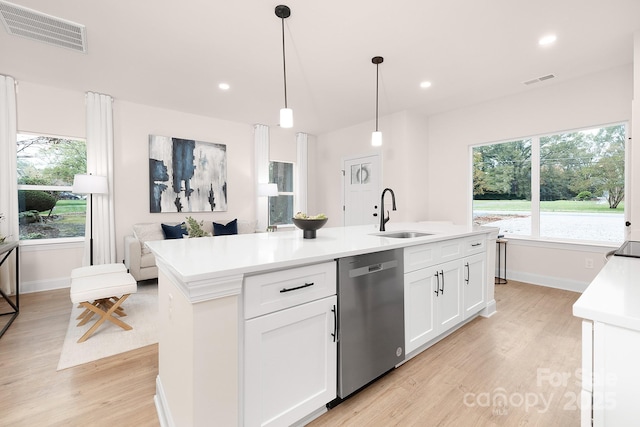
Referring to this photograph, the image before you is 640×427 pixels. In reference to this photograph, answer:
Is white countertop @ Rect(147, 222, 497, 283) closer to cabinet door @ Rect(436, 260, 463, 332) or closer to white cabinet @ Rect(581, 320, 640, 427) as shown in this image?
cabinet door @ Rect(436, 260, 463, 332)

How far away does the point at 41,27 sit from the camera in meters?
2.49

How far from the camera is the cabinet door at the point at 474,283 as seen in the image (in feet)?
8.14

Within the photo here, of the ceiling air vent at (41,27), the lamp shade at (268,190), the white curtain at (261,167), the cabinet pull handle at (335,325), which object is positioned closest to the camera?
the cabinet pull handle at (335,325)

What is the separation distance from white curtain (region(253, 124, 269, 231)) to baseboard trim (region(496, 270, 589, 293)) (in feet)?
13.9

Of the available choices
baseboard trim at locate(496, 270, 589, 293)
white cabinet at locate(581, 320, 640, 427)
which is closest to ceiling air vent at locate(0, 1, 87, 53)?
white cabinet at locate(581, 320, 640, 427)

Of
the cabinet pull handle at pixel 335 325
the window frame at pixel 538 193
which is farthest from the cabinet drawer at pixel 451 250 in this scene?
the window frame at pixel 538 193

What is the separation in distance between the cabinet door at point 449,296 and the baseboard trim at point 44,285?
4.72 metres

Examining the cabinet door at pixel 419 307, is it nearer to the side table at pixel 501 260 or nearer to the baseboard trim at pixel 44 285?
the side table at pixel 501 260

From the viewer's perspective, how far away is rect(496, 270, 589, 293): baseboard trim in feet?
12.0

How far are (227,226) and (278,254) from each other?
147 inches

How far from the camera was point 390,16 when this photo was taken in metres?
2.41

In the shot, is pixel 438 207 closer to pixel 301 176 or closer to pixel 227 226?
pixel 301 176

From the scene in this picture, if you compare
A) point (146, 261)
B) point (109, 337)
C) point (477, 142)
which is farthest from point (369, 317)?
point (477, 142)

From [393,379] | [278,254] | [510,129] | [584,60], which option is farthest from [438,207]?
[278,254]
